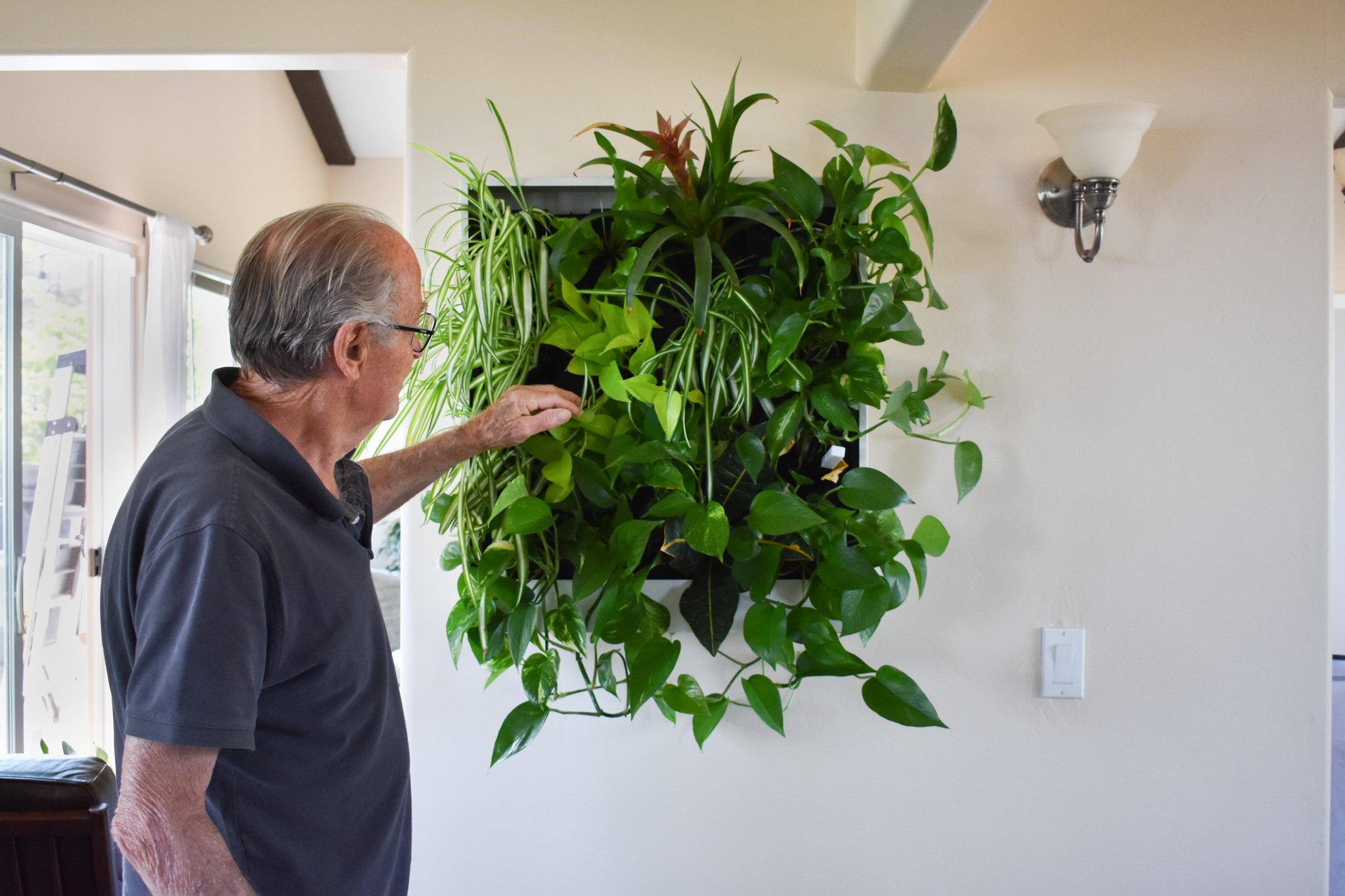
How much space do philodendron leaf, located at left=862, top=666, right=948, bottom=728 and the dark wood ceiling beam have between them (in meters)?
4.50

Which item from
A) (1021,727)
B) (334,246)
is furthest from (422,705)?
(1021,727)

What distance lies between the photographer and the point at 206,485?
83 cm

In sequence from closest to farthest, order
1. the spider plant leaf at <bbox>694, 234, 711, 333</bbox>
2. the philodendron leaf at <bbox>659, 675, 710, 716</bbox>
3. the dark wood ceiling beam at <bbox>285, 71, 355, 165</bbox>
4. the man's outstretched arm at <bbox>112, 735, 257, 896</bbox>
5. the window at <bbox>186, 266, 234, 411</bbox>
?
1. the man's outstretched arm at <bbox>112, 735, 257, 896</bbox>
2. the spider plant leaf at <bbox>694, 234, 711, 333</bbox>
3. the philodendron leaf at <bbox>659, 675, 710, 716</bbox>
4. the window at <bbox>186, 266, 234, 411</bbox>
5. the dark wood ceiling beam at <bbox>285, 71, 355, 165</bbox>

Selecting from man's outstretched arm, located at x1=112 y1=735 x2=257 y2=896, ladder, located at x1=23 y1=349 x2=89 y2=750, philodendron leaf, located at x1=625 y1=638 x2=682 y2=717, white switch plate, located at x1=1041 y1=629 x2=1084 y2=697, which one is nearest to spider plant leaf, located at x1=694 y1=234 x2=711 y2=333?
philodendron leaf, located at x1=625 y1=638 x2=682 y2=717

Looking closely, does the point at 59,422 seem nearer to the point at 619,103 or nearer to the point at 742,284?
the point at 619,103

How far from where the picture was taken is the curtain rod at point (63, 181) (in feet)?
7.66

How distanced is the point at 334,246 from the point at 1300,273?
1473 mm

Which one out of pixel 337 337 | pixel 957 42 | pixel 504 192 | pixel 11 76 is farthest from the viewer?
pixel 11 76

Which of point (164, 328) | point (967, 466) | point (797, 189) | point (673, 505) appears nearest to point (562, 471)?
point (673, 505)

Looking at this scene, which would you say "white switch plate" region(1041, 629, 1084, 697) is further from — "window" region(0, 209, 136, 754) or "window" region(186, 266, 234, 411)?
"window" region(186, 266, 234, 411)

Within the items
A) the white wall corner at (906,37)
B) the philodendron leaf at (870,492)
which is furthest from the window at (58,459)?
the philodendron leaf at (870,492)

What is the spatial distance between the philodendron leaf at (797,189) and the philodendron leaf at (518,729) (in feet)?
2.66

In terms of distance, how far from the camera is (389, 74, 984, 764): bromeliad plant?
115 centimetres

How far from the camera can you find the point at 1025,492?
1408 millimetres
